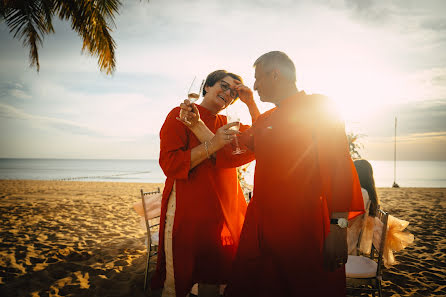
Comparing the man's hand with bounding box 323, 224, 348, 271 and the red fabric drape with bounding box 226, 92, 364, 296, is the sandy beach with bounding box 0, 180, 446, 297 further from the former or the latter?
the man's hand with bounding box 323, 224, 348, 271

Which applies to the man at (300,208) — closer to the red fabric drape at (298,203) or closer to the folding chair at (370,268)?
the red fabric drape at (298,203)

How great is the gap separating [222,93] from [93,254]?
4.74 meters

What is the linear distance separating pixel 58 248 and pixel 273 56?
5997 mm

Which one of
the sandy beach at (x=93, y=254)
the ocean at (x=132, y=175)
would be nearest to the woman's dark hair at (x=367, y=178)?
the sandy beach at (x=93, y=254)

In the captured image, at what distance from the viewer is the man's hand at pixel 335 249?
1268 millimetres

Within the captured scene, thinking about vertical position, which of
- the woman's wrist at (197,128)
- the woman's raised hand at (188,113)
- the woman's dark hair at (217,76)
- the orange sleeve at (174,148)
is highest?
the woman's dark hair at (217,76)

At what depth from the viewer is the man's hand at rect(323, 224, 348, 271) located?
1268mm

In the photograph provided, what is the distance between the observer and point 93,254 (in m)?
5.09

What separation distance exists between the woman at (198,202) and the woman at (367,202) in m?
2.25

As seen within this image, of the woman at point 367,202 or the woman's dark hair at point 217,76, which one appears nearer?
the woman's dark hair at point 217,76

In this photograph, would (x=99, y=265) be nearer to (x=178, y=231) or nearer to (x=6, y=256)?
(x=6, y=256)

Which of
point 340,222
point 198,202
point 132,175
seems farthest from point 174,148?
point 132,175

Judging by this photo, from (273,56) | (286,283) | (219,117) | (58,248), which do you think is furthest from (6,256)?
(273,56)

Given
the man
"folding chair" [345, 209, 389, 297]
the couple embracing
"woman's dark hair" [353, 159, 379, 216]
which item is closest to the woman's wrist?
the couple embracing
